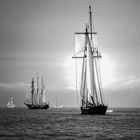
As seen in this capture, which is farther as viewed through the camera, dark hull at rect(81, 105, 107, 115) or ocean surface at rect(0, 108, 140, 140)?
dark hull at rect(81, 105, 107, 115)

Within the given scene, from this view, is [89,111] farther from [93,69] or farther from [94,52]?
Answer: [94,52]

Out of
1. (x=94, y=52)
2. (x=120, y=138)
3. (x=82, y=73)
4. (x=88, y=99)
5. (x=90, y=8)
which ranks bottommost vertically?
(x=120, y=138)

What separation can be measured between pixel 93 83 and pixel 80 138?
5962 centimetres

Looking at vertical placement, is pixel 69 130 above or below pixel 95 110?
below

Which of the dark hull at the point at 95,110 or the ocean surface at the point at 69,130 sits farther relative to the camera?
the dark hull at the point at 95,110

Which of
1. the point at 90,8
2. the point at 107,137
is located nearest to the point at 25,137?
the point at 107,137

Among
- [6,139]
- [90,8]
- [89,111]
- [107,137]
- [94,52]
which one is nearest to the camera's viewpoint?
[6,139]

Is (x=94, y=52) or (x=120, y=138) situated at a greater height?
(x=94, y=52)

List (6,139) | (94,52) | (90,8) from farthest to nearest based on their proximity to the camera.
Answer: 1. (90,8)
2. (94,52)
3. (6,139)

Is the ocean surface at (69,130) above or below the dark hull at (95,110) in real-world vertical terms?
below

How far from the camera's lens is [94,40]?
4870 inches

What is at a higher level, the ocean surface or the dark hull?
the dark hull

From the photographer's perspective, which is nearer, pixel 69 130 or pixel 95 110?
pixel 69 130

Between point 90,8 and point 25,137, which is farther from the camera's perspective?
point 90,8
